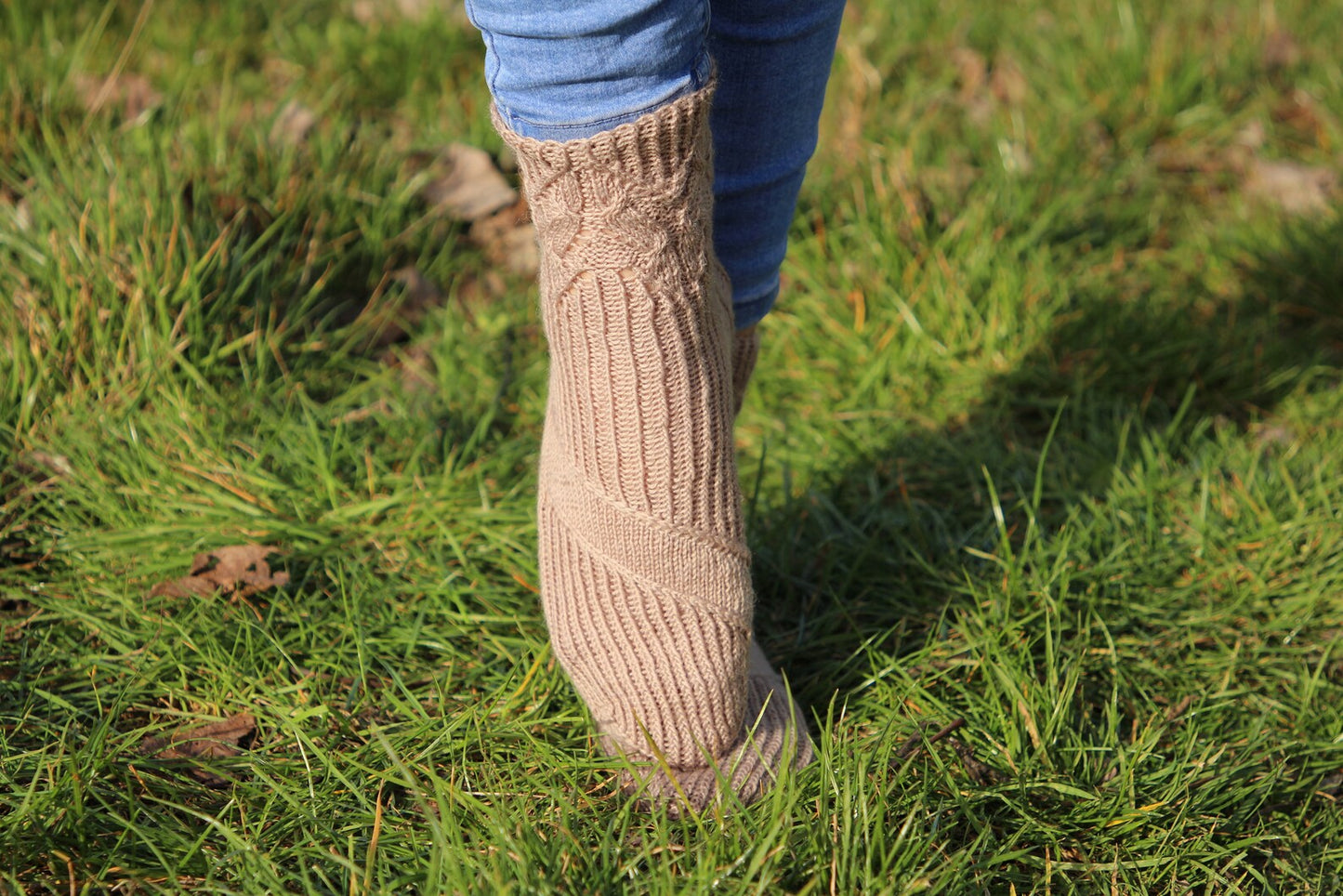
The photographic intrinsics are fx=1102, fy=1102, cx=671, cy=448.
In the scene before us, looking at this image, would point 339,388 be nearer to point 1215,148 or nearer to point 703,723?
point 703,723

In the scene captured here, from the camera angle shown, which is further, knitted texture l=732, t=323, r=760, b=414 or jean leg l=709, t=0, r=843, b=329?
knitted texture l=732, t=323, r=760, b=414

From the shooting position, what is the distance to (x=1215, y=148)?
249 centimetres

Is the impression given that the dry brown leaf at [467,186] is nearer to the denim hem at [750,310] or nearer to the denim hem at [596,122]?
the denim hem at [750,310]

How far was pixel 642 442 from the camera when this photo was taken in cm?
102

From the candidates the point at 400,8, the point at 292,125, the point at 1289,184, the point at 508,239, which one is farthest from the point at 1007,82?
the point at 292,125

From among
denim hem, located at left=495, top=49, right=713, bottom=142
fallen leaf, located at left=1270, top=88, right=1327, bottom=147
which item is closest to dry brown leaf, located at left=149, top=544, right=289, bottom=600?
denim hem, located at left=495, top=49, right=713, bottom=142

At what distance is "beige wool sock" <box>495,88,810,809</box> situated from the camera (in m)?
0.93

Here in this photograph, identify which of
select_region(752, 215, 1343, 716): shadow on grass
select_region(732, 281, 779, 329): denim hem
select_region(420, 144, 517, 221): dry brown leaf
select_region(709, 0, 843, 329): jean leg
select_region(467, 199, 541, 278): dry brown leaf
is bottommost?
select_region(752, 215, 1343, 716): shadow on grass

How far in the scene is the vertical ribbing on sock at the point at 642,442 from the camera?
925 millimetres

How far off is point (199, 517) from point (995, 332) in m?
1.32

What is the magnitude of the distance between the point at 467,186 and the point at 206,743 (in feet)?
4.05

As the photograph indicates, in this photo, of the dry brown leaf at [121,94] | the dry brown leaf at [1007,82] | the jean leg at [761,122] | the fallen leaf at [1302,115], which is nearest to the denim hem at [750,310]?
the jean leg at [761,122]

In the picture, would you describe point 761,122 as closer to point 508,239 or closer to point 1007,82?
point 508,239

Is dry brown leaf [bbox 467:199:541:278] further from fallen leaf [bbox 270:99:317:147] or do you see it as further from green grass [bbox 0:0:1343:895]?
fallen leaf [bbox 270:99:317:147]
